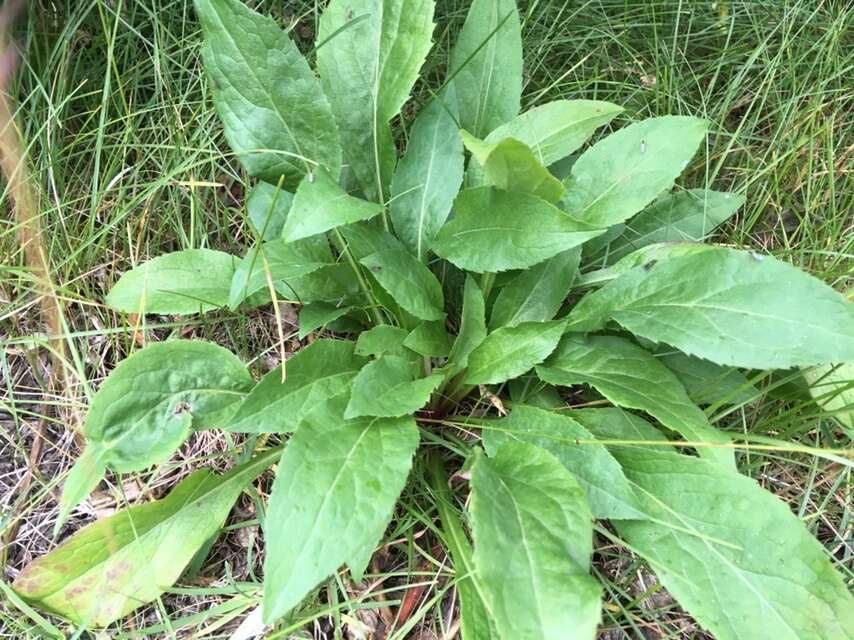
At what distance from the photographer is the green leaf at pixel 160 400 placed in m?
1.13

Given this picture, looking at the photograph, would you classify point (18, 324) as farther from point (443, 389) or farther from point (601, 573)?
point (601, 573)

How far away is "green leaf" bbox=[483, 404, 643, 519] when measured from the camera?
1118 millimetres

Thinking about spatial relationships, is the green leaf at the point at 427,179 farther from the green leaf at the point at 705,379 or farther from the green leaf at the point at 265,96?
the green leaf at the point at 705,379

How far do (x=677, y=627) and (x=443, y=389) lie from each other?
0.60 metres

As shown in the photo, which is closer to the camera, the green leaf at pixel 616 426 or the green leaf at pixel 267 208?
the green leaf at pixel 616 426

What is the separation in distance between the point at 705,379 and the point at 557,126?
1.78 feet

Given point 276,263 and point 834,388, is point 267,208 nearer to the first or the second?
point 276,263

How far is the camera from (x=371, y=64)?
4.36ft

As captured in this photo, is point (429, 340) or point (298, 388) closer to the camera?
point (298, 388)

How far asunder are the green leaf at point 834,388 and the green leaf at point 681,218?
1.10ft

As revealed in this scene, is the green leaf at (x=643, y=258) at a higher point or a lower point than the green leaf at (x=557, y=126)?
lower

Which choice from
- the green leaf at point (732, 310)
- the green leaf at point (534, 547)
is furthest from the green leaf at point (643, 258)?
the green leaf at point (534, 547)

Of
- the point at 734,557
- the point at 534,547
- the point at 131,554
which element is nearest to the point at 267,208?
the point at 131,554

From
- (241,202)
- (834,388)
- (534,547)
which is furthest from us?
(241,202)
